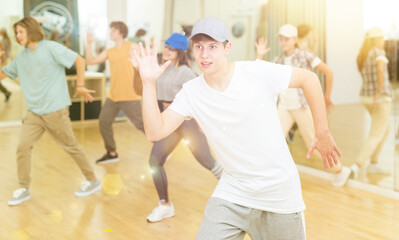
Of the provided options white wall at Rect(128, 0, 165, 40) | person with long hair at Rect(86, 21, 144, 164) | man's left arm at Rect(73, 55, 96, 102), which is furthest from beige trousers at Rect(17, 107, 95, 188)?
white wall at Rect(128, 0, 165, 40)

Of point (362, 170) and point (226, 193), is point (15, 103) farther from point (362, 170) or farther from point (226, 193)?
point (226, 193)

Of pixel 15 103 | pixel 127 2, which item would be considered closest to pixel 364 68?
pixel 127 2

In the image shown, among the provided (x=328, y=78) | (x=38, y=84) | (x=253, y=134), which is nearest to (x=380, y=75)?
(x=328, y=78)

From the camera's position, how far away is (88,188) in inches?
189

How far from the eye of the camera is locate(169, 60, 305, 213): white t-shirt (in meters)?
2.17

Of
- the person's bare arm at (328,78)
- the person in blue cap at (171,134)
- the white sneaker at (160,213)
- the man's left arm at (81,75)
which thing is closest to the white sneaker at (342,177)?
the person's bare arm at (328,78)

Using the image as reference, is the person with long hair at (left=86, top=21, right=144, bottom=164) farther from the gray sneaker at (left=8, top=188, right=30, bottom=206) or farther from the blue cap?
the blue cap

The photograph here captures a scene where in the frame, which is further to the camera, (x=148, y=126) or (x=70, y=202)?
(x=70, y=202)

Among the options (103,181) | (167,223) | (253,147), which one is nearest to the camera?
(253,147)

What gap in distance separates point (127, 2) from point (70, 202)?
16.0 ft

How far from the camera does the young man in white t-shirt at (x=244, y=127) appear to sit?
217cm

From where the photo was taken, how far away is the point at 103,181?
530 cm

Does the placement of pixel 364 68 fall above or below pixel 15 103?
A: above

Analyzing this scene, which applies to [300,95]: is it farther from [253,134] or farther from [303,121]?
[253,134]
